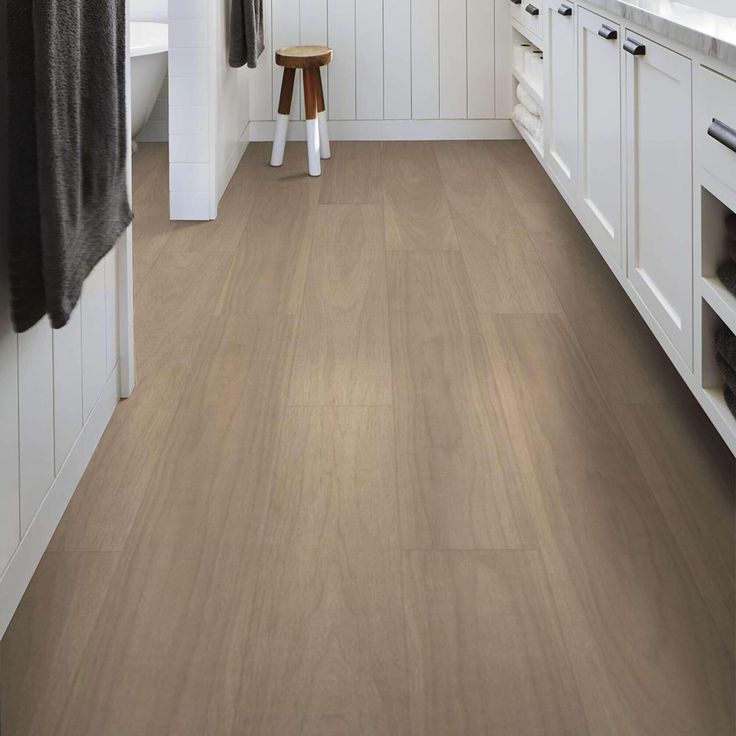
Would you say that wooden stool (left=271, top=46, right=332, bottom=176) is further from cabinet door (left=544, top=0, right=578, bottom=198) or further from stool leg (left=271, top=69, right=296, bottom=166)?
cabinet door (left=544, top=0, right=578, bottom=198)

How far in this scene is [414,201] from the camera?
12.3 ft

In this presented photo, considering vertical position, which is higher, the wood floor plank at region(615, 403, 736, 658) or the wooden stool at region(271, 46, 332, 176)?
the wooden stool at region(271, 46, 332, 176)

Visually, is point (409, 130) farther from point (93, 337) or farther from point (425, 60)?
point (93, 337)

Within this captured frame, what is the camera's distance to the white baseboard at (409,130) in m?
4.80

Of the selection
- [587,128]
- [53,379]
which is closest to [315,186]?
[587,128]

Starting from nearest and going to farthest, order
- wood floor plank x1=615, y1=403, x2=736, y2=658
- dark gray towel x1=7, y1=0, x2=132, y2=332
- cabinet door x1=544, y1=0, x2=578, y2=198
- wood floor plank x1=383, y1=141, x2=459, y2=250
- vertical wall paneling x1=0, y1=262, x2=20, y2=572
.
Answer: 1. dark gray towel x1=7, y1=0, x2=132, y2=332
2. vertical wall paneling x1=0, y1=262, x2=20, y2=572
3. wood floor plank x1=615, y1=403, x2=736, y2=658
4. cabinet door x1=544, y1=0, x2=578, y2=198
5. wood floor plank x1=383, y1=141, x2=459, y2=250

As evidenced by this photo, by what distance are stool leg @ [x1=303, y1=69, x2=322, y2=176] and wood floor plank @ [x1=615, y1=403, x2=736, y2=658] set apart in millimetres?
2276

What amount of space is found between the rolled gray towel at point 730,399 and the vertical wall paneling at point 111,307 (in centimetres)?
115

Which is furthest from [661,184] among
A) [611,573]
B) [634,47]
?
[611,573]

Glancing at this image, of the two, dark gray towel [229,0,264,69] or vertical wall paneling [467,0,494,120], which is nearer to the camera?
dark gray towel [229,0,264,69]

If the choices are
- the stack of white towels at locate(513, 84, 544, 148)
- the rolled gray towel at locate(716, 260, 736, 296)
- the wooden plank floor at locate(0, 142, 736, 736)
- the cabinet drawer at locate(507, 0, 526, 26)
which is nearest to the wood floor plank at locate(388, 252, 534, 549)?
the wooden plank floor at locate(0, 142, 736, 736)

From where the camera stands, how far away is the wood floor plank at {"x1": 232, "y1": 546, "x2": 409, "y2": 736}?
1.28 m

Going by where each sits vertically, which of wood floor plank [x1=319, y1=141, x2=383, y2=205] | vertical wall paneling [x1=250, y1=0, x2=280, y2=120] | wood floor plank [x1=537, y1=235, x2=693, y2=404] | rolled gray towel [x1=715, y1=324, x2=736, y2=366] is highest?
vertical wall paneling [x1=250, y1=0, x2=280, y2=120]

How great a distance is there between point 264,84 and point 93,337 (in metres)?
3.08
